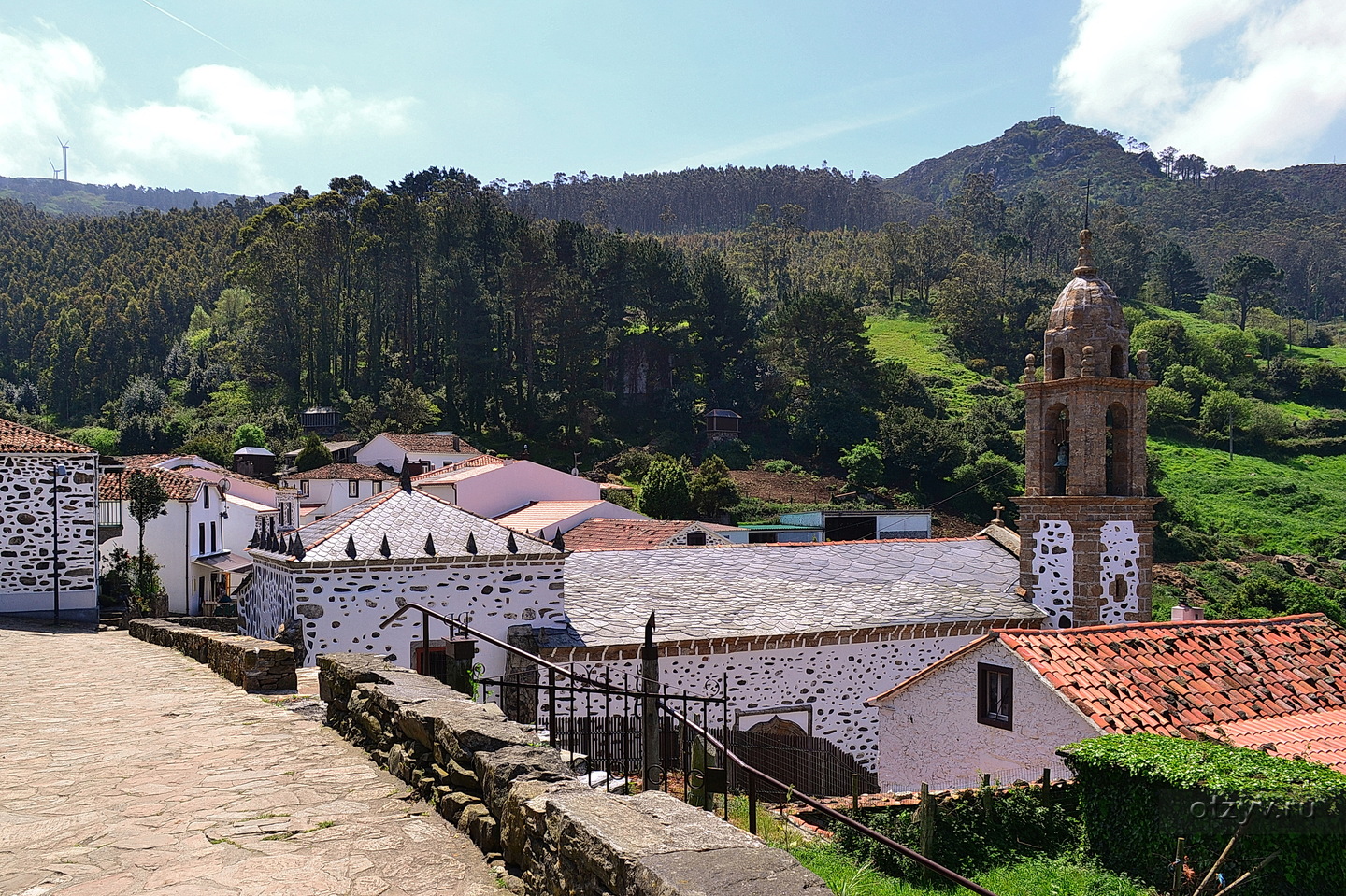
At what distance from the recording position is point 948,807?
10984 mm

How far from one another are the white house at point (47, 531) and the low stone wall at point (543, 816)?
479 inches

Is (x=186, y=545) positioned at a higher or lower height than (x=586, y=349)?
lower

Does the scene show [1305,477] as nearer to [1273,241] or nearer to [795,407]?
[795,407]

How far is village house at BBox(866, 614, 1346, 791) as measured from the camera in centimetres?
1166

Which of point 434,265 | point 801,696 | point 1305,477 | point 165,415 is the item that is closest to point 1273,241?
point 1305,477

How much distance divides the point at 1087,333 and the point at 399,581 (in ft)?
37.2

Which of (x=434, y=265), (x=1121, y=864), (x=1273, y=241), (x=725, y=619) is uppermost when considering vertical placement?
(x=1273, y=241)

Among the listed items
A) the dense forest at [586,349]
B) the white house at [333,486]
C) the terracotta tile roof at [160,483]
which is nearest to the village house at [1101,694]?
the terracotta tile roof at [160,483]

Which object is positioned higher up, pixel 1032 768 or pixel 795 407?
pixel 795 407

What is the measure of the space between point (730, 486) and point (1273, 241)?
3988 inches

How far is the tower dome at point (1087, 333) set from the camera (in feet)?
54.0

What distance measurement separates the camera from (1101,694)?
39.0 feet

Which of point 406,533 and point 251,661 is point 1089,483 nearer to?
point 406,533

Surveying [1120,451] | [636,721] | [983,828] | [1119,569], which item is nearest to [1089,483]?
[1120,451]
